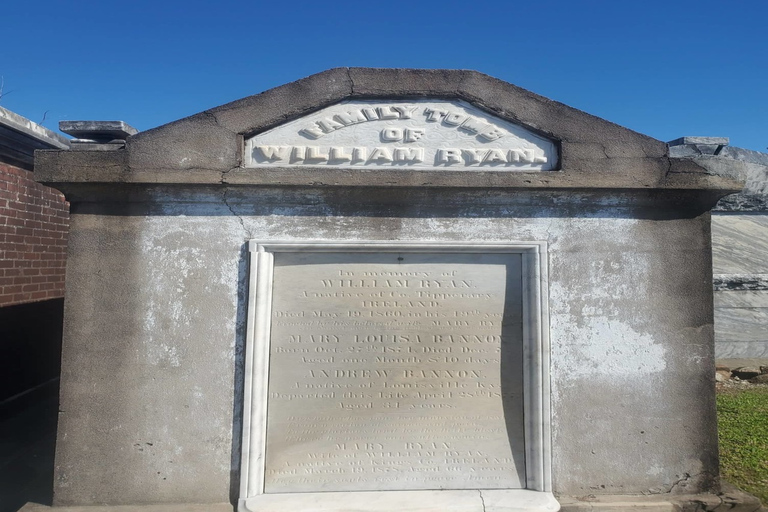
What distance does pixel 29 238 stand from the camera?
568 cm

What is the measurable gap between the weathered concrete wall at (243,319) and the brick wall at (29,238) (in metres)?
2.83

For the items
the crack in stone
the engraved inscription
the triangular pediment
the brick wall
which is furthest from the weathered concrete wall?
the brick wall

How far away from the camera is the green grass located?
12.6 ft

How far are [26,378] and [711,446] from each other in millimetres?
6712

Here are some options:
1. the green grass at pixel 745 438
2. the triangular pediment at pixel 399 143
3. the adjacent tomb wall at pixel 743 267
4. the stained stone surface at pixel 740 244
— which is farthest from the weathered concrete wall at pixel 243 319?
the stained stone surface at pixel 740 244

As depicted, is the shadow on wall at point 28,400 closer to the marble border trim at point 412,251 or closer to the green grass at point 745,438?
the marble border trim at point 412,251

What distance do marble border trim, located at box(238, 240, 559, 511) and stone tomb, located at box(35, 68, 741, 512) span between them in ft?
0.05

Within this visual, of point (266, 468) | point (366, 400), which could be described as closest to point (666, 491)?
point (366, 400)

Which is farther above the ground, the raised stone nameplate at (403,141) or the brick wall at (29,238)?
the raised stone nameplate at (403,141)

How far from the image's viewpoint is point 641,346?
3357 millimetres

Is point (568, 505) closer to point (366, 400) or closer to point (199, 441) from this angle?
point (366, 400)

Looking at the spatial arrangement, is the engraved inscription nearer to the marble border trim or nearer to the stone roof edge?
the marble border trim

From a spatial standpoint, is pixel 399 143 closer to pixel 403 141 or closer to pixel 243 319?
pixel 403 141

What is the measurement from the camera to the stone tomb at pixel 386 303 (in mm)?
3219
